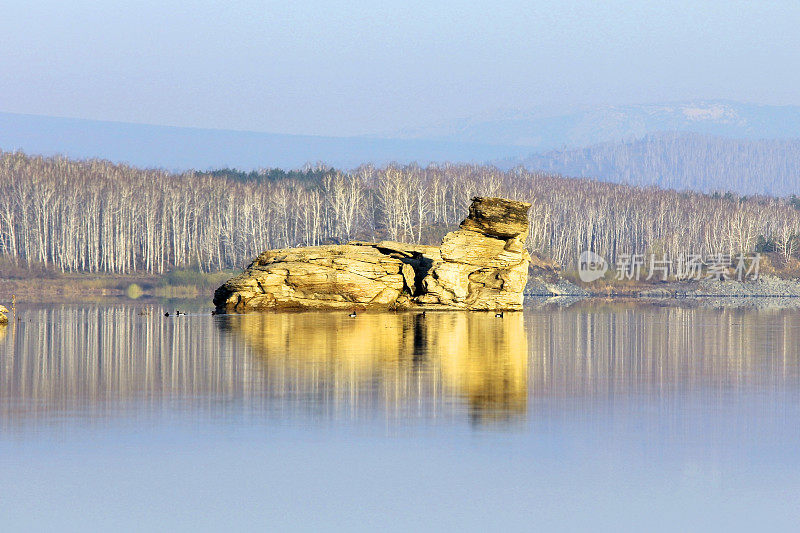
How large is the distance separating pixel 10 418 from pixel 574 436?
12.0 m

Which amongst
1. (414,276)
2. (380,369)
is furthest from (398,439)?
(414,276)

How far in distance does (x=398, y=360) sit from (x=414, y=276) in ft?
149

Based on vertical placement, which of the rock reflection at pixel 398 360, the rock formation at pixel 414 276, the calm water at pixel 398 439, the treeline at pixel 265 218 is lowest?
the calm water at pixel 398 439

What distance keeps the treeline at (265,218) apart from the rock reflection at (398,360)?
87.8 metres

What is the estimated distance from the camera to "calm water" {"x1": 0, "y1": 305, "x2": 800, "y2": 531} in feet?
49.4

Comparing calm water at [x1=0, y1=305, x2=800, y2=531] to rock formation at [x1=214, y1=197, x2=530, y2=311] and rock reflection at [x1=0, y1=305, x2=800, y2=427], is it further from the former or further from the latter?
rock formation at [x1=214, y1=197, x2=530, y2=311]

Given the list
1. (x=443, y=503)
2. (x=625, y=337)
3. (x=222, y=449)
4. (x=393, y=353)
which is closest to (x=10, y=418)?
(x=222, y=449)

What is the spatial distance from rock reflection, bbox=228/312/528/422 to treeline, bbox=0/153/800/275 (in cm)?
8782

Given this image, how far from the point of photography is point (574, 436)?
67.6 ft

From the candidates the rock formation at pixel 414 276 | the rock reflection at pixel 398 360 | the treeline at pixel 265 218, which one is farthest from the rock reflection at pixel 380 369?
the treeline at pixel 265 218

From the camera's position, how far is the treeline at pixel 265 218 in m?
A: 146

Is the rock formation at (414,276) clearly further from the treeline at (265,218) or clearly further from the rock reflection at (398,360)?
the treeline at (265,218)

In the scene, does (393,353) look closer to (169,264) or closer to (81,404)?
(81,404)

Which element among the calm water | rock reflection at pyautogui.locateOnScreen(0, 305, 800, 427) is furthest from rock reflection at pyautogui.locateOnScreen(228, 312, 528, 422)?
the calm water
